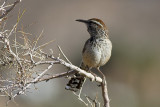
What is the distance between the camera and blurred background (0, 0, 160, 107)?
1416 centimetres

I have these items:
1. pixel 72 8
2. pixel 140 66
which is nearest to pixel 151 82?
pixel 140 66

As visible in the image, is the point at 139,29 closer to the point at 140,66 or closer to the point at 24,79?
the point at 140,66

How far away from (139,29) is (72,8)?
15.7 feet

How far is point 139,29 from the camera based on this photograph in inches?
1118

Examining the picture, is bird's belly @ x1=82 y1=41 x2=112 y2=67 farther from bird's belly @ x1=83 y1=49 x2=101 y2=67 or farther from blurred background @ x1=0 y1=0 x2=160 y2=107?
blurred background @ x1=0 y1=0 x2=160 y2=107

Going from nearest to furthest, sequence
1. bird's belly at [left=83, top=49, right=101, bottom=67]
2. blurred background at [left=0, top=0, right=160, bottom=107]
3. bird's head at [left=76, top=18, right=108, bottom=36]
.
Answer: bird's belly at [left=83, top=49, right=101, bottom=67]
bird's head at [left=76, top=18, right=108, bottom=36]
blurred background at [left=0, top=0, right=160, bottom=107]

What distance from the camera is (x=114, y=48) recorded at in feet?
56.9

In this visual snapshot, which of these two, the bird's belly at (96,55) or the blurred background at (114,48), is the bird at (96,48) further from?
the blurred background at (114,48)

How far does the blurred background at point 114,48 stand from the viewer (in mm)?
14156

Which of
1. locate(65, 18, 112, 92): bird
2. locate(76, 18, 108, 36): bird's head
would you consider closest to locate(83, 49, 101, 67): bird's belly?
locate(65, 18, 112, 92): bird

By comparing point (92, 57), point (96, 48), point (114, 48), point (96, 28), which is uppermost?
point (114, 48)

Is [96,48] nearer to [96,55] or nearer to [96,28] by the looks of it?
[96,55]

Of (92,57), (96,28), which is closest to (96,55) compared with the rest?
(92,57)

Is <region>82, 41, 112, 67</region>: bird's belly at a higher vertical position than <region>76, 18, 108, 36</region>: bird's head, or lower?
lower
